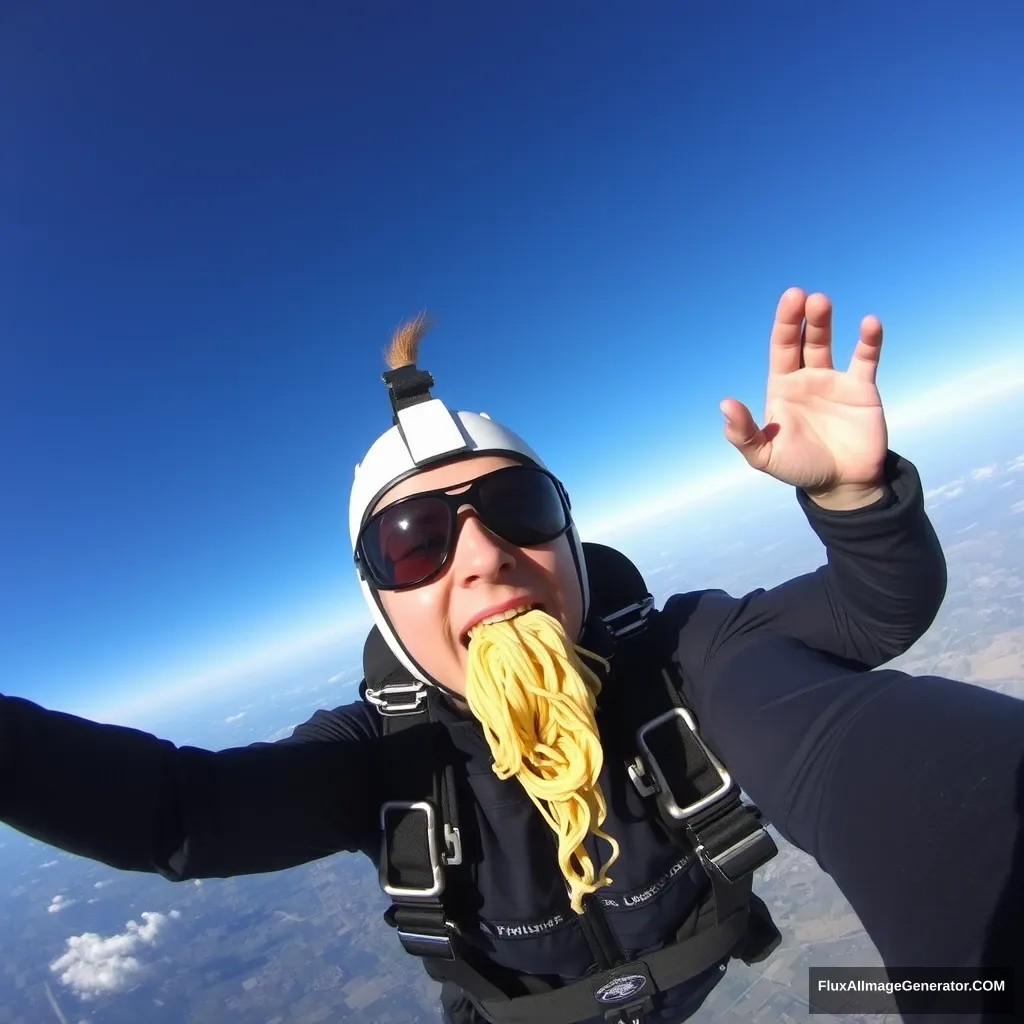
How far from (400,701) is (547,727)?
0.62 metres

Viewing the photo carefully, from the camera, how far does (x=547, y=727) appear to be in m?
1.53

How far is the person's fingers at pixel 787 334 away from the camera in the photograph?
Answer: 1.48 meters

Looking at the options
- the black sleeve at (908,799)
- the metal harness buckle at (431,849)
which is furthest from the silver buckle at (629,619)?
the metal harness buckle at (431,849)

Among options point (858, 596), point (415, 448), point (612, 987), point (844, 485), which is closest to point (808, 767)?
point (858, 596)

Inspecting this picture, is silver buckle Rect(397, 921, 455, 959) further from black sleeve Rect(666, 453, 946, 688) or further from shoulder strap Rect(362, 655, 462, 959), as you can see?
black sleeve Rect(666, 453, 946, 688)

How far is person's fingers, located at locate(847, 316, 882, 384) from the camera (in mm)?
1479

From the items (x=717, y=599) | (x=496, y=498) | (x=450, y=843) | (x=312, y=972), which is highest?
(x=496, y=498)

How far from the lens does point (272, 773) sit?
1.54 meters

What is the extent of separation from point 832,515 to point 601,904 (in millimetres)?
1476

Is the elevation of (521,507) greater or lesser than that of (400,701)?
greater

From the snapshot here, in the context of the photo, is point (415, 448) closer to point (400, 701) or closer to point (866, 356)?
point (400, 701)

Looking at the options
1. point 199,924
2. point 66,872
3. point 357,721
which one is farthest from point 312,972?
point 66,872

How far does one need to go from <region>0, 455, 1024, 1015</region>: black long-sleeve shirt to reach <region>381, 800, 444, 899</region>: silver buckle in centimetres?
13

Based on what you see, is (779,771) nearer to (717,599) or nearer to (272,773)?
(717,599)
